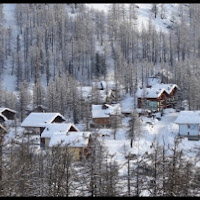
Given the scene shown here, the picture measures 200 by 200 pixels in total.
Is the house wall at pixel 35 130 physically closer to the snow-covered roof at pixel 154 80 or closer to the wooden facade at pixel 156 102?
the wooden facade at pixel 156 102

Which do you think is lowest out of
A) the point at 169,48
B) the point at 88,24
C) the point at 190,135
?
the point at 190,135

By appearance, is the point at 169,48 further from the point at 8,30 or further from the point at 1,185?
the point at 1,185

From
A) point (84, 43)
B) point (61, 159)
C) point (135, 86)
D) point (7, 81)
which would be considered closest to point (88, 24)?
point (84, 43)

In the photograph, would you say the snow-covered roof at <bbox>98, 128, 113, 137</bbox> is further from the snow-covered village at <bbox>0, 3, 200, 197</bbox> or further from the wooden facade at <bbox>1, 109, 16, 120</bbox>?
the wooden facade at <bbox>1, 109, 16, 120</bbox>

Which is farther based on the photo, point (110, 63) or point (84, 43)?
point (84, 43)

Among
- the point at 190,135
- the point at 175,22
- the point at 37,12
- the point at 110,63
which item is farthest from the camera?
the point at 175,22

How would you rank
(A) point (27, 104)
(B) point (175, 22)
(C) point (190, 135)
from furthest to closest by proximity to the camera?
(B) point (175, 22), (C) point (190, 135), (A) point (27, 104)

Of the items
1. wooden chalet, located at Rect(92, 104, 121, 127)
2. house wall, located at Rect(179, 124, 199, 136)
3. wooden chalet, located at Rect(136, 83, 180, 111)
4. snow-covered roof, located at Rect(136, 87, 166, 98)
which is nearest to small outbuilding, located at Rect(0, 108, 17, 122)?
wooden chalet, located at Rect(136, 83, 180, 111)
